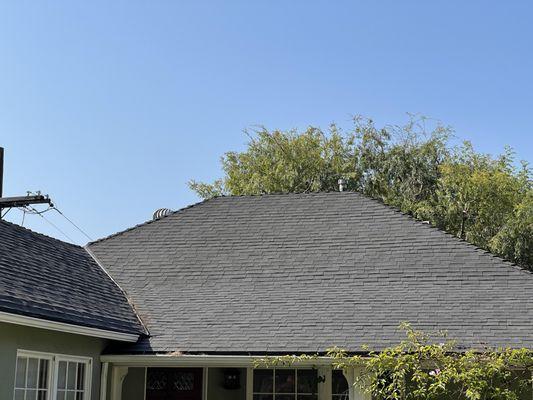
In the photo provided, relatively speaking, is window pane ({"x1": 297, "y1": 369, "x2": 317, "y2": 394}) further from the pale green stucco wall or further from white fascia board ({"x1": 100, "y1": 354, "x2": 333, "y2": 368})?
the pale green stucco wall

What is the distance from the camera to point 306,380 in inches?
540

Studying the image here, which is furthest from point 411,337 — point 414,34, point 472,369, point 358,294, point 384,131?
point 384,131

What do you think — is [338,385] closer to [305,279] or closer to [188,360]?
[305,279]

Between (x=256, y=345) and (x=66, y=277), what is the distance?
132 inches

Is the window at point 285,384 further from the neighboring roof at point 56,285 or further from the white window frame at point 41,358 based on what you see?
the white window frame at point 41,358

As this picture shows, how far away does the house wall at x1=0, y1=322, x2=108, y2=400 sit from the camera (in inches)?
391

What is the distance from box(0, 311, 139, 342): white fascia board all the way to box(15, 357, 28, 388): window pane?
54cm

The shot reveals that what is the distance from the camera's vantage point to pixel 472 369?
10.0m

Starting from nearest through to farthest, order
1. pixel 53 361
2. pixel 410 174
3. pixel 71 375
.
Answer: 1. pixel 53 361
2. pixel 71 375
3. pixel 410 174

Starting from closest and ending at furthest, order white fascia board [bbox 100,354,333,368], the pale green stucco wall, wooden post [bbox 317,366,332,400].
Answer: white fascia board [bbox 100,354,333,368], wooden post [bbox 317,366,332,400], the pale green stucco wall

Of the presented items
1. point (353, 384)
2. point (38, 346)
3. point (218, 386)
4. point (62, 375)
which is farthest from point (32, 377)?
point (218, 386)

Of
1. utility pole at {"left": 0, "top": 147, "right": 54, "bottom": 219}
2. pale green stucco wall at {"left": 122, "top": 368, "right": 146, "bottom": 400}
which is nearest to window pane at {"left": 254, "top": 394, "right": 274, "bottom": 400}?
pale green stucco wall at {"left": 122, "top": 368, "right": 146, "bottom": 400}

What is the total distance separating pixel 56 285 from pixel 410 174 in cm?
2113

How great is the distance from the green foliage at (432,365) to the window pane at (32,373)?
302 cm
